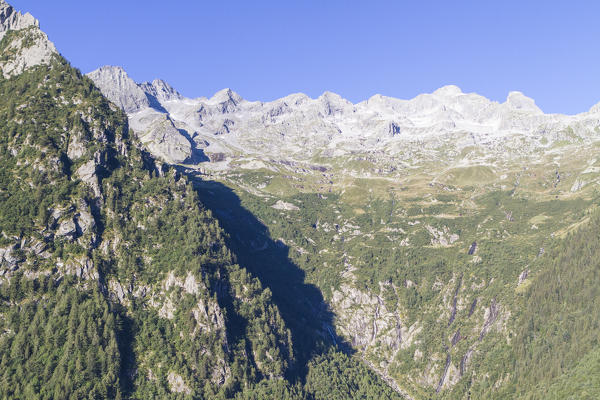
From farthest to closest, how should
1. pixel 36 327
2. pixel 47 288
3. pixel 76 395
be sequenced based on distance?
pixel 47 288 → pixel 36 327 → pixel 76 395

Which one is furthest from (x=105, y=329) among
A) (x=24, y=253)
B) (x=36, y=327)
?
(x=24, y=253)

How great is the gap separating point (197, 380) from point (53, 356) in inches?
2519

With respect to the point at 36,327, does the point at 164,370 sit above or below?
below

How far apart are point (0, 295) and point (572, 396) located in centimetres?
26904

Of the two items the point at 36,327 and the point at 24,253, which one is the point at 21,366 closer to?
the point at 36,327

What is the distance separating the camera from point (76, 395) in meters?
167

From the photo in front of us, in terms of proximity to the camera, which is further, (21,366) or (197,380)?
(197,380)

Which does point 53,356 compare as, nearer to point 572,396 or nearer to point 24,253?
point 24,253

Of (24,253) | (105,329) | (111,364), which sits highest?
(24,253)

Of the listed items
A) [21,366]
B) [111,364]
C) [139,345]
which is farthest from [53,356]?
[139,345]

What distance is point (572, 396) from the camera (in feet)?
640

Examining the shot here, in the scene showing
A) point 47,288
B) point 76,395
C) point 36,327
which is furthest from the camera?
point 47,288

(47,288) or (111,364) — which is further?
(47,288)

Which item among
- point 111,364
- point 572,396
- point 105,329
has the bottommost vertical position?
point 572,396
